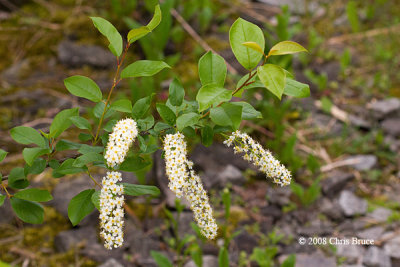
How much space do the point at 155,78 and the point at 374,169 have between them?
158 cm

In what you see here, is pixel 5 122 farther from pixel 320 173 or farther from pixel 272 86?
pixel 272 86

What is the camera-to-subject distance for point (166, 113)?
105 cm

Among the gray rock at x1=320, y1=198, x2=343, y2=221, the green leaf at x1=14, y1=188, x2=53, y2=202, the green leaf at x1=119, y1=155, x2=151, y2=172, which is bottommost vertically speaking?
the gray rock at x1=320, y1=198, x2=343, y2=221

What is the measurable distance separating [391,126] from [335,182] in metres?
0.76

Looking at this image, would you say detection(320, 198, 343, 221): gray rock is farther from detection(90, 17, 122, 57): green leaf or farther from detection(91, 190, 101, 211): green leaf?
detection(90, 17, 122, 57): green leaf

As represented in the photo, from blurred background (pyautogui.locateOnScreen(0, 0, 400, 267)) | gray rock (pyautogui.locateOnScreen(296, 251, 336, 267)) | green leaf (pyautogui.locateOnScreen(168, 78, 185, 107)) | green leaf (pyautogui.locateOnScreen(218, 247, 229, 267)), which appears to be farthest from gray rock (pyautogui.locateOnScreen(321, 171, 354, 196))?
green leaf (pyautogui.locateOnScreen(168, 78, 185, 107))

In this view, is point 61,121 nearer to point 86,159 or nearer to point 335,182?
point 86,159

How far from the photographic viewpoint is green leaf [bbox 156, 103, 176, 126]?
3.42ft

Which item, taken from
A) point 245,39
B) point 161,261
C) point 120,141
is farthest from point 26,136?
point 161,261

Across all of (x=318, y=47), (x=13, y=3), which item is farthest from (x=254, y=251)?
(x=13, y=3)

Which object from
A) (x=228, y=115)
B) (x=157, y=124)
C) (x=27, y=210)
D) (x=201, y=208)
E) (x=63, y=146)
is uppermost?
(x=228, y=115)

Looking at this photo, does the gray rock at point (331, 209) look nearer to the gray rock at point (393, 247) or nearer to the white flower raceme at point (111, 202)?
the gray rock at point (393, 247)

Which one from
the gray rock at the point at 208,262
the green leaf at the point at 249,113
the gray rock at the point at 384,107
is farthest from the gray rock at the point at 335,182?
the green leaf at the point at 249,113

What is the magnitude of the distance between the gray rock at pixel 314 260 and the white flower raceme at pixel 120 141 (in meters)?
1.32
